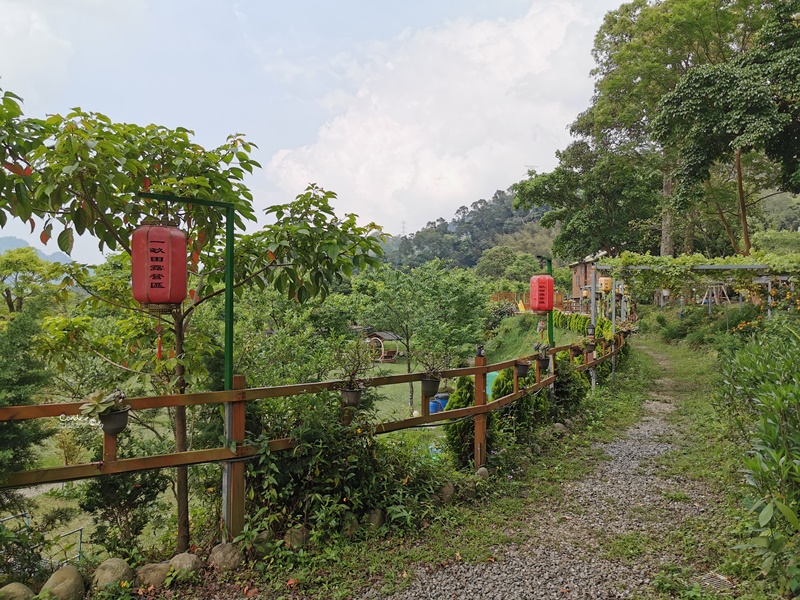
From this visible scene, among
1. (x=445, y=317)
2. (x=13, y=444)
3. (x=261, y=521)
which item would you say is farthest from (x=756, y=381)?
(x=445, y=317)

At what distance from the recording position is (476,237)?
6372 centimetres

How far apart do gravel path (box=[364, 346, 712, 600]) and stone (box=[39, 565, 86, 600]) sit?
1.50 metres

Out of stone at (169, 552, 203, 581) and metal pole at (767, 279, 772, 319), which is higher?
metal pole at (767, 279, 772, 319)

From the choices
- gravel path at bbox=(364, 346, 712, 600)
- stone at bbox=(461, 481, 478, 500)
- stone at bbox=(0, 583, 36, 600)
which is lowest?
gravel path at bbox=(364, 346, 712, 600)

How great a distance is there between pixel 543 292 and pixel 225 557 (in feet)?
18.8

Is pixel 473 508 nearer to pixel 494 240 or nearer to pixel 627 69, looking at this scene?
pixel 627 69

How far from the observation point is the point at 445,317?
17391 millimetres

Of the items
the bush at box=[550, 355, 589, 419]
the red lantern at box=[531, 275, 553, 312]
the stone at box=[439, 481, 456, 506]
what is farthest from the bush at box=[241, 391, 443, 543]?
the red lantern at box=[531, 275, 553, 312]

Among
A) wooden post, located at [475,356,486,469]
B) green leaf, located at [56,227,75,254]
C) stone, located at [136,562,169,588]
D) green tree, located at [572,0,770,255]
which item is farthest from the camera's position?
green tree, located at [572,0,770,255]

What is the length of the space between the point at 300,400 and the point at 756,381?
450 cm

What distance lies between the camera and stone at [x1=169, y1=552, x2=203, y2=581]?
9.02 feet

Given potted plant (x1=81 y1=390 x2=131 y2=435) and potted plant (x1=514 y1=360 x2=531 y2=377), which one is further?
potted plant (x1=514 y1=360 x2=531 y2=377)

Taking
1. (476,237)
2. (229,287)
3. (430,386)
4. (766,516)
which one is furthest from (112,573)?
(476,237)

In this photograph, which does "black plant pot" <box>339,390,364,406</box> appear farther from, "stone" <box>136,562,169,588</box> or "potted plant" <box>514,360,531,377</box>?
"potted plant" <box>514,360,531,377</box>
